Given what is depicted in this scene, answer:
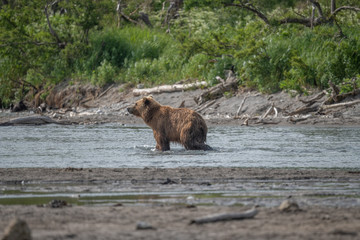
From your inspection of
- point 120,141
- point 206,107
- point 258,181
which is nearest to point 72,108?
point 206,107

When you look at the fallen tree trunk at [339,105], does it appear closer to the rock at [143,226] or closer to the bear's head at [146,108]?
the bear's head at [146,108]

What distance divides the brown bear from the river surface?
0.79 ft

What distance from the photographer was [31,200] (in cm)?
659

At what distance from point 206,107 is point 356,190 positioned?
42.9ft

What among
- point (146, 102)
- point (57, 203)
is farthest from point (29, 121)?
point (57, 203)

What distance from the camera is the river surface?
10.0m

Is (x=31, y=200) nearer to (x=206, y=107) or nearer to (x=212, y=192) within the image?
(x=212, y=192)

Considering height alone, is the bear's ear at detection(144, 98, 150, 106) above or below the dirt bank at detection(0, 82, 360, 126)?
above

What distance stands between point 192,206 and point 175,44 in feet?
65.0

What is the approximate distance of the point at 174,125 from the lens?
39.8 feet

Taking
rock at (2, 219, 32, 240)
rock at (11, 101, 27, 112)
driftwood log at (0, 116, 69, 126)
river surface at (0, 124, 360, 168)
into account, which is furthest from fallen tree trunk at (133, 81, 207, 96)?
rock at (2, 219, 32, 240)

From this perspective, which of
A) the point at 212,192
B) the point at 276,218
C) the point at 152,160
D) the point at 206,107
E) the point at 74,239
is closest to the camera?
the point at 74,239

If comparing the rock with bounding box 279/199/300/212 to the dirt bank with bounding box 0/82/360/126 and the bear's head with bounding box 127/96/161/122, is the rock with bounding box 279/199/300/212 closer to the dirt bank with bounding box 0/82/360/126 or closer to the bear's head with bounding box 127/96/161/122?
the bear's head with bounding box 127/96/161/122

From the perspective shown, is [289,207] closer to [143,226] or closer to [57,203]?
[143,226]
